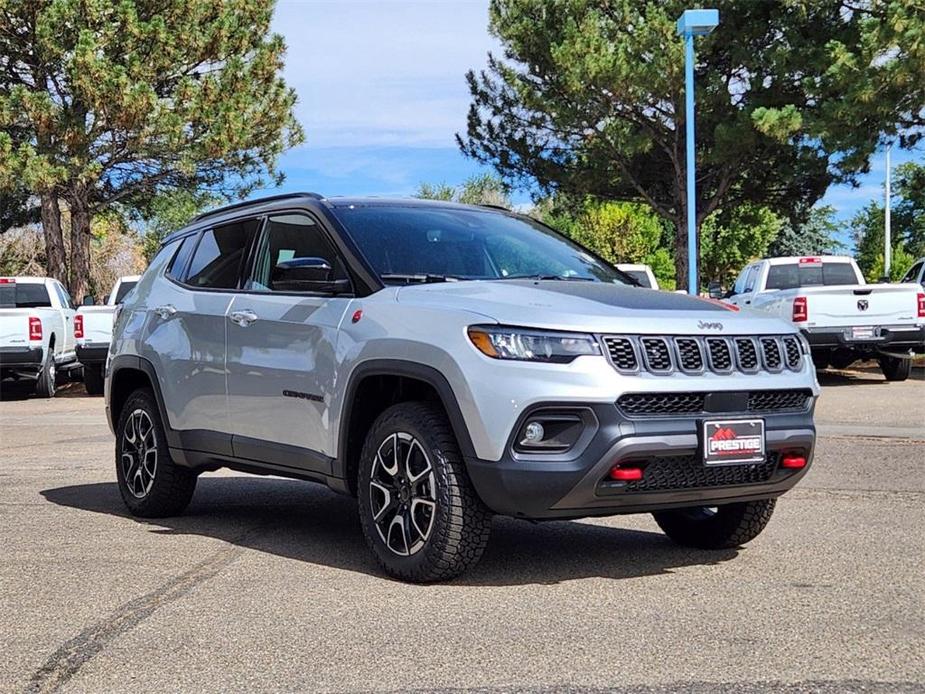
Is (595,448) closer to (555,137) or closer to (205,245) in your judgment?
(205,245)

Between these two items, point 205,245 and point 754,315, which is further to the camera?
point 205,245

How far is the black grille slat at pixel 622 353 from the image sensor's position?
17.6 feet

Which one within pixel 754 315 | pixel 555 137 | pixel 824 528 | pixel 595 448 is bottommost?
pixel 824 528

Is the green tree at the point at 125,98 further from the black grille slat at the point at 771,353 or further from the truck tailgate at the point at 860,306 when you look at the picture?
the black grille slat at the point at 771,353

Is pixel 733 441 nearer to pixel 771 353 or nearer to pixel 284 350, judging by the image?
pixel 771 353

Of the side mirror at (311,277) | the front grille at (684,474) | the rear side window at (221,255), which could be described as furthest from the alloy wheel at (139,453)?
the front grille at (684,474)

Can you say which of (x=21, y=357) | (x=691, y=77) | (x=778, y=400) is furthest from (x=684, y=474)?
(x=691, y=77)

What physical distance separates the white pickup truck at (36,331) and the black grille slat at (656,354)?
54.3ft

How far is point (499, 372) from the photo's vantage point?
5.35 metres

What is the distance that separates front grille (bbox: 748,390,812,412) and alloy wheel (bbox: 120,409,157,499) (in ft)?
12.2

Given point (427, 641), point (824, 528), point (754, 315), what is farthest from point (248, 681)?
point (824, 528)

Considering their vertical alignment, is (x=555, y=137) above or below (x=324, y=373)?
above

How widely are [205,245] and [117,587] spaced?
258 centimetres

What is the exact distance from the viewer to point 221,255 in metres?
7.59
